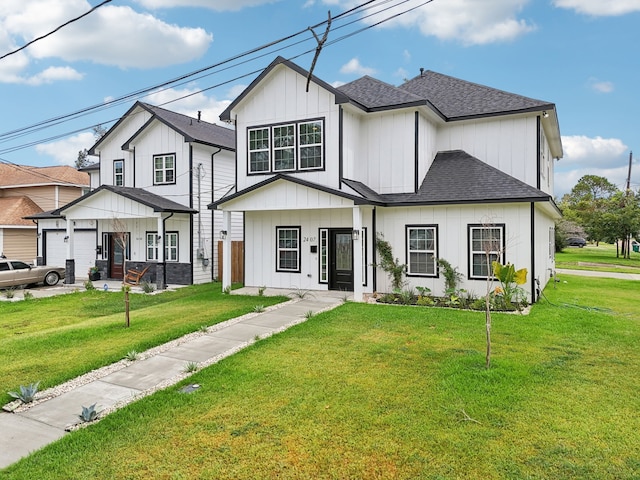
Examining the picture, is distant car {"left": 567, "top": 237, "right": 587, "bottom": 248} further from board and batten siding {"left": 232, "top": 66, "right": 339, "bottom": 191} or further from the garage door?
the garage door

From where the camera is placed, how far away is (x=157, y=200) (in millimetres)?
18188

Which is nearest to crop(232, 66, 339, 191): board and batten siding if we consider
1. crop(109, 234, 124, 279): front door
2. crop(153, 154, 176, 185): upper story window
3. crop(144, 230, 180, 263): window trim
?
crop(153, 154, 176, 185): upper story window

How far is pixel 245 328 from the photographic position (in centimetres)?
941

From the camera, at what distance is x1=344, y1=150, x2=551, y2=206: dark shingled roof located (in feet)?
38.8

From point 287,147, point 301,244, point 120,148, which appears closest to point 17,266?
point 120,148

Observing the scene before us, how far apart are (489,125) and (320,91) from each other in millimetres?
5774

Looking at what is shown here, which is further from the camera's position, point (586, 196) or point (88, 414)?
point (586, 196)

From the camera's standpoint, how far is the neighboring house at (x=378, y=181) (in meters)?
12.3

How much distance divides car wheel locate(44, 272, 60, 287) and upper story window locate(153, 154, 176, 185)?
5.89m

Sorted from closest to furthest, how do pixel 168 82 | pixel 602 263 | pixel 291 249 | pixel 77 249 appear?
pixel 168 82 → pixel 291 249 → pixel 77 249 → pixel 602 263

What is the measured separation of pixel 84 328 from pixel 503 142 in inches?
521

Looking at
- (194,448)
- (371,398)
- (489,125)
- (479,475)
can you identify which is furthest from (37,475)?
(489,125)

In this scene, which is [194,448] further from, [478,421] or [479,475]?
[478,421]

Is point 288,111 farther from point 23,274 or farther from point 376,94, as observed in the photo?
point 23,274
